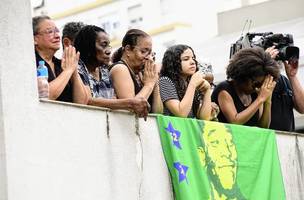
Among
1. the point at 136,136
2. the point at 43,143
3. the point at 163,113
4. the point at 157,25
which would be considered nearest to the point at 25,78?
the point at 43,143

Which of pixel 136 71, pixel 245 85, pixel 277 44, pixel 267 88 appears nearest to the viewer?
pixel 136 71

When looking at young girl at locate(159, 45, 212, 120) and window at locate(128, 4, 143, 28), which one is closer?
young girl at locate(159, 45, 212, 120)

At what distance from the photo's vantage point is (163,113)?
31.8 ft

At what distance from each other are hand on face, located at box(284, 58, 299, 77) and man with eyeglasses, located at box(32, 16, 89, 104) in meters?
3.11

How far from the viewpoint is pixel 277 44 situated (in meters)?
11.3

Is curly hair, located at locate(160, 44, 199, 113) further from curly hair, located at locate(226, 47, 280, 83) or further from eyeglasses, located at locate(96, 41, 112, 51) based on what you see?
eyeglasses, located at locate(96, 41, 112, 51)

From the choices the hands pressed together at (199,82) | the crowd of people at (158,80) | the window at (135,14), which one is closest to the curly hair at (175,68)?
the crowd of people at (158,80)

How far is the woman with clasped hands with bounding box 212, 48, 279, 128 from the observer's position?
10.5 m

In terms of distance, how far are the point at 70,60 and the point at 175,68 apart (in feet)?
5.73

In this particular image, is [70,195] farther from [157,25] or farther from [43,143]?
[157,25]

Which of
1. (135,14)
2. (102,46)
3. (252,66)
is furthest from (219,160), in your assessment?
(135,14)

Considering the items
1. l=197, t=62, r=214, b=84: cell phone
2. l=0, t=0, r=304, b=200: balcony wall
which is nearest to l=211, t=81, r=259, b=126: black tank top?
l=197, t=62, r=214, b=84: cell phone

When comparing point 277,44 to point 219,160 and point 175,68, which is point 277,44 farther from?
point 219,160

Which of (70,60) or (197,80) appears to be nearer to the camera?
(70,60)
